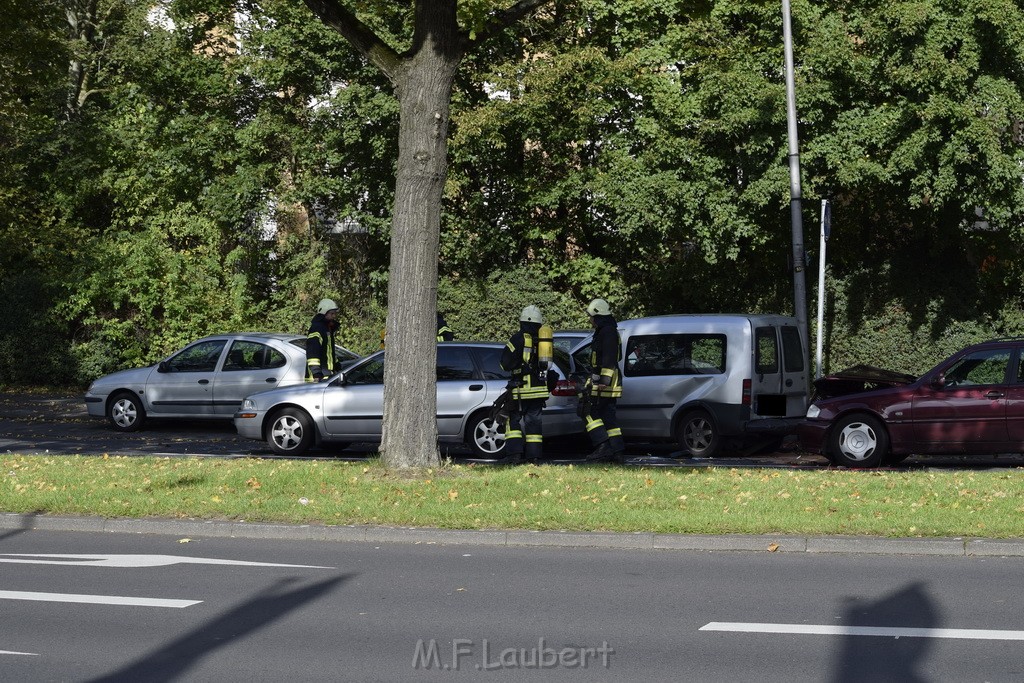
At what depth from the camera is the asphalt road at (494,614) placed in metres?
6.33

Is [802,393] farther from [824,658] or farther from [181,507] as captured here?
[824,658]

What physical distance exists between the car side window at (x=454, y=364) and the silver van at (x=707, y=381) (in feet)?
4.48

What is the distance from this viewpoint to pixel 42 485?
39.7ft

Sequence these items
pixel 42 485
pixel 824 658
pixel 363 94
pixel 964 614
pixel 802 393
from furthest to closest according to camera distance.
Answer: pixel 363 94
pixel 802 393
pixel 42 485
pixel 964 614
pixel 824 658

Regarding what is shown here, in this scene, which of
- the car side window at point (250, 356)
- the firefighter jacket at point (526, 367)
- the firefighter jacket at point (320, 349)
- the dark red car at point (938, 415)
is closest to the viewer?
the dark red car at point (938, 415)

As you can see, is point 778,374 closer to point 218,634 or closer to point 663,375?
point 663,375

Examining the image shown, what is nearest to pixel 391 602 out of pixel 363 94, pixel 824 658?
pixel 824 658

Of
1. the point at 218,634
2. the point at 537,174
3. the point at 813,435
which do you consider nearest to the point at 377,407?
the point at 813,435

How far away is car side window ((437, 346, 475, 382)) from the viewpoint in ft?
52.1

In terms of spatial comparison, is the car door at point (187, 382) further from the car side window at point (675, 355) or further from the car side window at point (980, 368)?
the car side window at point (980, 368)

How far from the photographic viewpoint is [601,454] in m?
14.9

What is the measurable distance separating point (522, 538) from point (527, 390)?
431 centimetres

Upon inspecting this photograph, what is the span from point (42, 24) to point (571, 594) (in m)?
18.6

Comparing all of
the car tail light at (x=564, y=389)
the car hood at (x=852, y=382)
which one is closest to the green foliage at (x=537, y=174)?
the car hood at (x=852, y=382)
